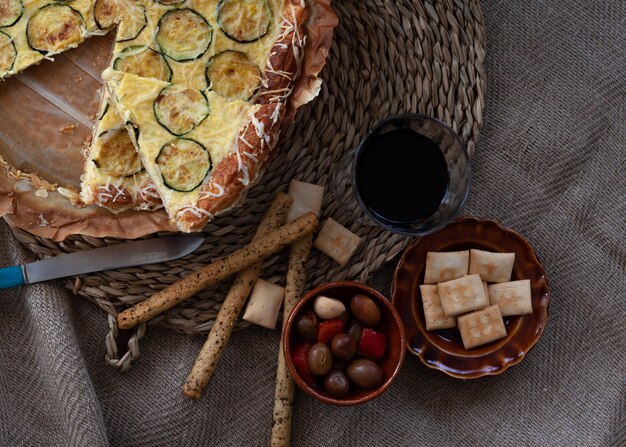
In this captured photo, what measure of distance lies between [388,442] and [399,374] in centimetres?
27

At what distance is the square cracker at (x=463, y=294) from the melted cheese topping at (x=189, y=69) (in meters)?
0.95

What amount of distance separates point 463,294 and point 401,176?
1.65 feet

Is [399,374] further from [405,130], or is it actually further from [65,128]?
[65,128]

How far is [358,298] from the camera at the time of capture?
8.84 feet

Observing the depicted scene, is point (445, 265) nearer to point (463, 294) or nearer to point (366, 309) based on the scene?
point (463, 294)

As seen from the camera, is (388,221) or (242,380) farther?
(242,380)

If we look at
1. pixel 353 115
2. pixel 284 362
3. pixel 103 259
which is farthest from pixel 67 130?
pixel 284 362

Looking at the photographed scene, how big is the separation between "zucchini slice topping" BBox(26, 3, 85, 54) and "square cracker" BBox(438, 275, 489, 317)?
165 centimetres

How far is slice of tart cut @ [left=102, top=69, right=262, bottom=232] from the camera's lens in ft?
8.35

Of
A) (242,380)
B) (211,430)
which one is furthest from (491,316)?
(211,430)

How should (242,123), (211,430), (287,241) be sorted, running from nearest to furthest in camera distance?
(242,123)
(287,241)
(211,430)

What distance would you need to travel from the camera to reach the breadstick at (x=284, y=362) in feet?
9.11

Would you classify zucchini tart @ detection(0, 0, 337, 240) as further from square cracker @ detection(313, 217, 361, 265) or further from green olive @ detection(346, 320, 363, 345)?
green olive @ detection(346, 320, 363, 345)

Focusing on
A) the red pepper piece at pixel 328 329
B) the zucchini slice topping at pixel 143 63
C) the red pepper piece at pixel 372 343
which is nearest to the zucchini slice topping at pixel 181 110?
the zucchini slice topping at pixel 143 63
